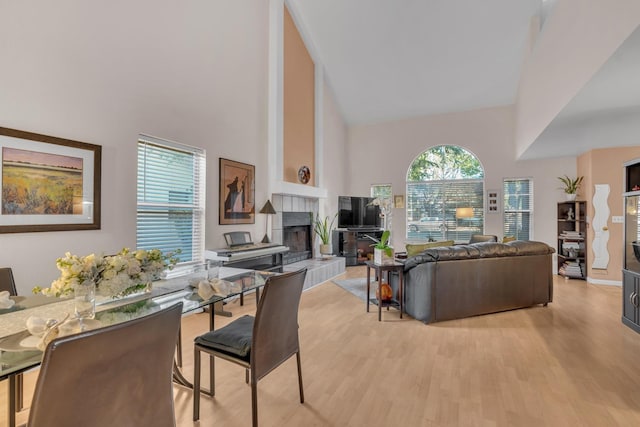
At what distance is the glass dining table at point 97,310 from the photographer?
46.6 inches

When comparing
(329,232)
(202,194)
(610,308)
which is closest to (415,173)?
(329,232)

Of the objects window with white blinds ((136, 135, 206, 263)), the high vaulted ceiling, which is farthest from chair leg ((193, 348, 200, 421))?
the high vaulted ceiling

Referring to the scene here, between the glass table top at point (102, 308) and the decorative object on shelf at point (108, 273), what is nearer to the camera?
the glass table top at point (102, 308)

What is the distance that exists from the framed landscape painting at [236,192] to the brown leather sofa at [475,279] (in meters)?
2.55

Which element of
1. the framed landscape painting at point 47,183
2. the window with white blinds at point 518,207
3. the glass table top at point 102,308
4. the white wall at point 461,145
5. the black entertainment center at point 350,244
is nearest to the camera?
the glass table top at point 102,308

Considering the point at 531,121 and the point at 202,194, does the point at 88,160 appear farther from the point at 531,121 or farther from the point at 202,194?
the point at 531,121

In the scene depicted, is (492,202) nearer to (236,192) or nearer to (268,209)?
(268,209)

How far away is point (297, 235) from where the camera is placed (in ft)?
21.3

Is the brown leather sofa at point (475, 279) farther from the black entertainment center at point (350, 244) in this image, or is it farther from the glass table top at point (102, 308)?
the black entertainment center at point (350, 244)

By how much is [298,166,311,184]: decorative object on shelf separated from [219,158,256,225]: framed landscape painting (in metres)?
1.51

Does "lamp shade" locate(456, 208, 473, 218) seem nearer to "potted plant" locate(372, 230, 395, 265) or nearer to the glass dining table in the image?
"potted plant" locate(372, 230, 395, 265)

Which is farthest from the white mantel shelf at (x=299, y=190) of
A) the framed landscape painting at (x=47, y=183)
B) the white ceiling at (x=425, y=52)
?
the framed landscape painting at (x=47, y=183)

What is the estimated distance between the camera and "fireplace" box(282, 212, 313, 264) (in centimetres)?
602

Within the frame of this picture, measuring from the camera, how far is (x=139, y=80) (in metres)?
3.31
